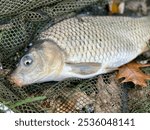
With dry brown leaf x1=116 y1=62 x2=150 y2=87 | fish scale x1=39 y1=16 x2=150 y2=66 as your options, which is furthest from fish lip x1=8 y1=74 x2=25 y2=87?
dry brown leaf x1=116 y1=62 x2=150 y2=87

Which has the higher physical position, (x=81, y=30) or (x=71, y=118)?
(x=81, y=30)

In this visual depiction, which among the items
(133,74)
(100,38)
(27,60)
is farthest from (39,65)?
(133,74)

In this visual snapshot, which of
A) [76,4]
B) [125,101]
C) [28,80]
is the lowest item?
[125,101]

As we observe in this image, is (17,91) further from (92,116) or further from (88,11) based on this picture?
(88,11)

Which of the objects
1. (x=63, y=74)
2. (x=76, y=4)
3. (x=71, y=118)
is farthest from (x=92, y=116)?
(x=76, y=4)

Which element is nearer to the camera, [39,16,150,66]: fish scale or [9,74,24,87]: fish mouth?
[9,74,24,87]: fish mouth

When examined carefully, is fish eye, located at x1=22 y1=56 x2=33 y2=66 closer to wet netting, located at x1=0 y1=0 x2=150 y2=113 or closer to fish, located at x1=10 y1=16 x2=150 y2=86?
fish, located at x1=10 y1=16 x2=150 y2=86

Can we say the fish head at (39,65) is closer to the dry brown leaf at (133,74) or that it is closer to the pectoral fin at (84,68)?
the pectoral fin at (84,68)
